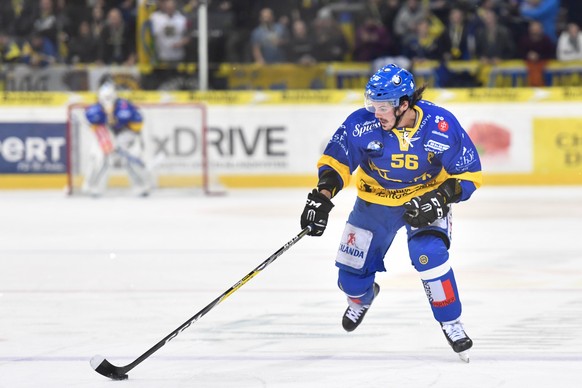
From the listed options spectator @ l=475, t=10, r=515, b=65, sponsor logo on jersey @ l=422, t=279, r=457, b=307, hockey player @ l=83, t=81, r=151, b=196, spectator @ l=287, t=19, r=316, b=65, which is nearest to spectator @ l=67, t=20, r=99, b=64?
hockey player @ l=83, t=81, r=151, b=196

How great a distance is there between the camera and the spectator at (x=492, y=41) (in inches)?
579

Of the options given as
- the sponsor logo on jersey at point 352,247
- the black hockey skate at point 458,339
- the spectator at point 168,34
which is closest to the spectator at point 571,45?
the spectator at point 168,34

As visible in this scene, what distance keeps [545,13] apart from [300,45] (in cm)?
295

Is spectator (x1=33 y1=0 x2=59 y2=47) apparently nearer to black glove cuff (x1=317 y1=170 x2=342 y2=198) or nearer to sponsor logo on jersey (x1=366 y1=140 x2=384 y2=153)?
black glove cuff (x1=317 y1=170 x2=342 y2=198)

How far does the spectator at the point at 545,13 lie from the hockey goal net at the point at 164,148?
163 inches

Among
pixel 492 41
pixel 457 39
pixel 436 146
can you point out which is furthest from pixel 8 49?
pixel 436 146

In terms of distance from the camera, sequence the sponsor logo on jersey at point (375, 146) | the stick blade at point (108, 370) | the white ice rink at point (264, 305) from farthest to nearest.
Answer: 1. the sponsor logo on jersey at point (375, 146)
2. the white ice rink at point (264, 305)
3. the stick blade at point (108, 370)

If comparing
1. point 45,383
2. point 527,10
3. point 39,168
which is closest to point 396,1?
point 527,10

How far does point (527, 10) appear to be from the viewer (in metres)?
15.1

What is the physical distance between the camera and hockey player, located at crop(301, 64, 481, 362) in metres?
5.01

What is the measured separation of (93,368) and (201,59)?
9.80m

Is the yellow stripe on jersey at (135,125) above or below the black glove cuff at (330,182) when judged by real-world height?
below

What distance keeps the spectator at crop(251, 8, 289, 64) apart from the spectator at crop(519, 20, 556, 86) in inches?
110

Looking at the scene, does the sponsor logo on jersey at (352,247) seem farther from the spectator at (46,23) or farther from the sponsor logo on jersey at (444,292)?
the spectator at (46,23)
